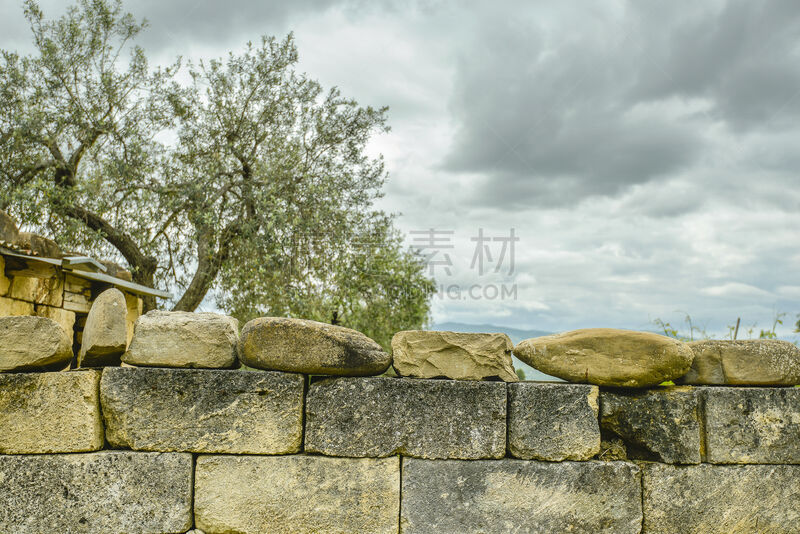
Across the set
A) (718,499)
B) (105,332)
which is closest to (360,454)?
(105,332)

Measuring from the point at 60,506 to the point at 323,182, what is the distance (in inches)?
337

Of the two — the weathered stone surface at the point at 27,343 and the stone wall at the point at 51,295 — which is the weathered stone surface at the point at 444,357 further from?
the stone wall at the point at 51,295

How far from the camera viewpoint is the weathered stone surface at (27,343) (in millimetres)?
3174

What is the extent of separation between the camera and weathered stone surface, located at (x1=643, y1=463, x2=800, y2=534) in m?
3.45

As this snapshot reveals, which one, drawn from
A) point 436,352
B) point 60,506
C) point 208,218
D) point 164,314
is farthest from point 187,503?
point 208,218

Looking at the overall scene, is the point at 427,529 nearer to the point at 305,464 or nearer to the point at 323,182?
the point at 305,464

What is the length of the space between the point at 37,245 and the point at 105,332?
15.3 ft

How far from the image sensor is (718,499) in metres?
3.48

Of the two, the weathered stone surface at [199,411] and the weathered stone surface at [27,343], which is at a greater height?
the weathered stone surface at [27,343]

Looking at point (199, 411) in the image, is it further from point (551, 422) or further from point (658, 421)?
point (658, 421)

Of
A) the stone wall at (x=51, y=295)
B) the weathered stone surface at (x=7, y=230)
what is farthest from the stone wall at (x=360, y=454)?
the weathered stone surface at (x=7, y=230)

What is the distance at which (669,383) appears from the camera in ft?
12.7

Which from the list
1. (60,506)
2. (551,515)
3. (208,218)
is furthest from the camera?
(208,218)

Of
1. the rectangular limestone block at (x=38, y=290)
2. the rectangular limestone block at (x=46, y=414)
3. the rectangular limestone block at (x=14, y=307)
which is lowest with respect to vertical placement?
the rectangular limestone block at (x=46, y=414)
